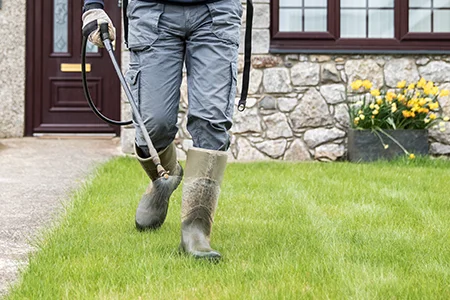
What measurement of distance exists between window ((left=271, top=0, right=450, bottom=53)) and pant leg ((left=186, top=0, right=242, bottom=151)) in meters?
4.49

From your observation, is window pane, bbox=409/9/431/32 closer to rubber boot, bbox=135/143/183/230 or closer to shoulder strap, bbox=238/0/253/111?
shoulder strap, bbox=238/0/253/111

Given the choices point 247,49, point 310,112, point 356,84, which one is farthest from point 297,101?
point 247,49

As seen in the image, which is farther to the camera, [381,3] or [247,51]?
[381,3]

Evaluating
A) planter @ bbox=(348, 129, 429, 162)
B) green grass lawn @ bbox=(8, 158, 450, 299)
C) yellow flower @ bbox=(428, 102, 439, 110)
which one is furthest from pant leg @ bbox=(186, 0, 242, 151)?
yellow flower @ bbox=(428, 102, 439, 110)

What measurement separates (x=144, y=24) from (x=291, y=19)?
4811 millimetres

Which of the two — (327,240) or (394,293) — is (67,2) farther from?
(394,293)

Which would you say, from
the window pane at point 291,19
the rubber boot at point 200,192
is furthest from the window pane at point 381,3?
the rubber boot at point 200,192

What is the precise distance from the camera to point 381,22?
312 inches

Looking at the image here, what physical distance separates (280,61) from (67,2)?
10.4ft

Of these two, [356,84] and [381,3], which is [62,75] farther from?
[381,3]

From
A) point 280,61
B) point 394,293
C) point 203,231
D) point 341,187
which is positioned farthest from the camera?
point 280,61

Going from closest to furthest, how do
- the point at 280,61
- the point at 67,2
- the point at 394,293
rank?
the point at 394,293 → the point at 280,61 → the point at 67,2

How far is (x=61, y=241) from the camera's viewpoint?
3320 mm

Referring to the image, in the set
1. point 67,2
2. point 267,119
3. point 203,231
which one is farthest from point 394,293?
point 67,2
